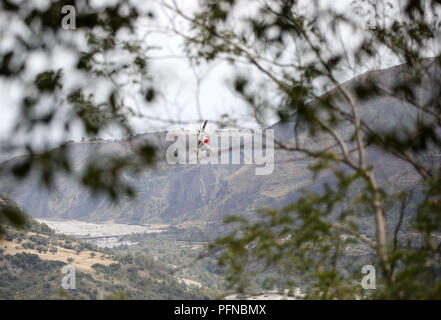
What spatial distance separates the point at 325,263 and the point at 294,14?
184 cm

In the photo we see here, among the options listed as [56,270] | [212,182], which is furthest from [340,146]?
[212,182]

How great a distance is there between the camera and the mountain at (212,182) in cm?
313

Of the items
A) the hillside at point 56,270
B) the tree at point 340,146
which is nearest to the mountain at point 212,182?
the tree at point 340,146

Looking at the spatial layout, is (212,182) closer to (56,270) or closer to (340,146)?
(56,270)

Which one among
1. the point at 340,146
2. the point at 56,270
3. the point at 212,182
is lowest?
the point at 56,270

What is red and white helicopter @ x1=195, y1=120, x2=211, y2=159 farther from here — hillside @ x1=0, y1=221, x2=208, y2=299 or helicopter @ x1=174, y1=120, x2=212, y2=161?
hillside @ x1=0, y1=221, x2=208, y2=299

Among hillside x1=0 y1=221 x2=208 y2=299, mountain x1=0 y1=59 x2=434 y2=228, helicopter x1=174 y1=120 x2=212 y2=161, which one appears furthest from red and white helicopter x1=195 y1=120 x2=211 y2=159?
hillside x1=0 y1=221 x2=208 y2=299

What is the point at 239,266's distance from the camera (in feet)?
10.5

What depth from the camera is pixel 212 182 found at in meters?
53.6

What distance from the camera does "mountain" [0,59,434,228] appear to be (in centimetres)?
313

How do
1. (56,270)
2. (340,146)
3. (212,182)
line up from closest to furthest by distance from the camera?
(340,146), (56,270), (212,182)

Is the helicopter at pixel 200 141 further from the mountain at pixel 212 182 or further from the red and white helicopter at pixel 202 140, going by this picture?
the mountain at pixel 212 182

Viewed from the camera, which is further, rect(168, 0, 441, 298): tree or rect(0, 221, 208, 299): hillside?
rect(0, 221, 208, 299): hillside

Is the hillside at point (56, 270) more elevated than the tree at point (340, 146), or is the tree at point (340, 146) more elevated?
the tree at point (340, 146)
